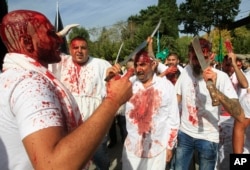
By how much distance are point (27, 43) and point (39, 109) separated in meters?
0.38

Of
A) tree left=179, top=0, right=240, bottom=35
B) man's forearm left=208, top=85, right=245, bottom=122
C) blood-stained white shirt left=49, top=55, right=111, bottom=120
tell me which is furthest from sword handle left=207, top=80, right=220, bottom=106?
tree left=179, top=0, right=240, bottom=35

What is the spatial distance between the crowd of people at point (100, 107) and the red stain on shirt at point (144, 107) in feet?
0.03

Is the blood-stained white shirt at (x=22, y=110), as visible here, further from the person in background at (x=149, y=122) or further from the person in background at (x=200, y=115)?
the person in background at (x=200, y=115)

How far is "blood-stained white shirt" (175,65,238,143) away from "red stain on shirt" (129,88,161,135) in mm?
436

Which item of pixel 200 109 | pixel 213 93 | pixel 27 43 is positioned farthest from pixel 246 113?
pixel 27 43

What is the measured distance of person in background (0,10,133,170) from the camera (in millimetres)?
1236

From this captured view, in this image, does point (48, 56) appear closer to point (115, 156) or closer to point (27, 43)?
point (27, 43)

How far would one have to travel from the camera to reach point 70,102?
61.1 inches

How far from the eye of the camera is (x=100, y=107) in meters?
1.38

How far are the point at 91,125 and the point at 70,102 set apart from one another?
0.29m

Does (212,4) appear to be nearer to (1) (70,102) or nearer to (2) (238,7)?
(2) (238,7)

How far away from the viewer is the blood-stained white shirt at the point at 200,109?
A: 12.3 feet

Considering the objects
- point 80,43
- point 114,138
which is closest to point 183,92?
point 80,43

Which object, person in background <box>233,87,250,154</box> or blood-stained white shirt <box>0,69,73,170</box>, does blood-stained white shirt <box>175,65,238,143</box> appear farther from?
blood-stained white shirt <box>0,69,73,170</box>
